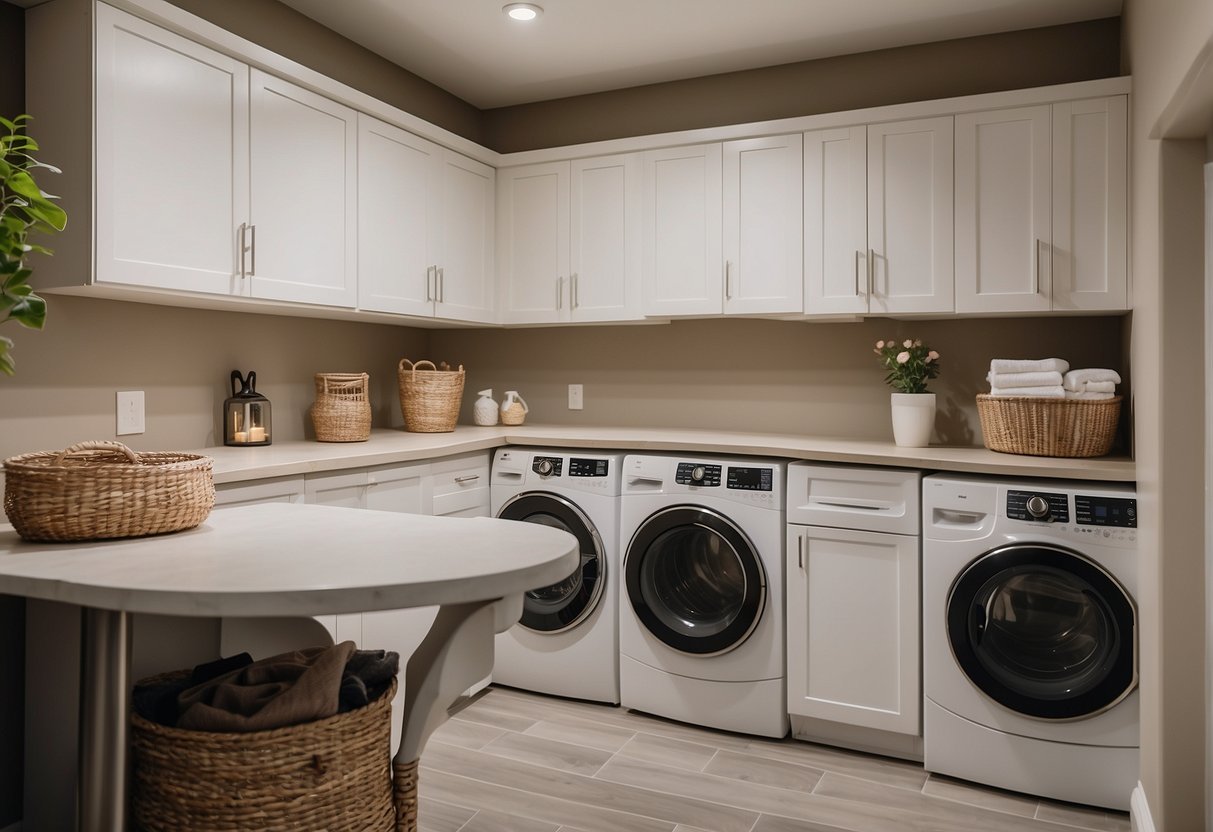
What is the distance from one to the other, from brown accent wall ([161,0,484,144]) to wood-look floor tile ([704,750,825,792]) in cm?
285

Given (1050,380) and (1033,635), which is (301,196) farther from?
(1033,635)

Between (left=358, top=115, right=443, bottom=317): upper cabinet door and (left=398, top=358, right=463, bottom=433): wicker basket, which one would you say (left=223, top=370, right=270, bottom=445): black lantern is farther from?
(left=398, top=358, right=463, bottom=433): wicker basket

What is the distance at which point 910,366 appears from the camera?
305 cm

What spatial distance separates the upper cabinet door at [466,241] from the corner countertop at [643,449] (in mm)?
Result: 545

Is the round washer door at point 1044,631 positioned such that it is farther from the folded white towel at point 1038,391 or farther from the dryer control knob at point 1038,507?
the folded white towel at point 1038,391

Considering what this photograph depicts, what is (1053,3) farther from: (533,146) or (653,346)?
(533,146)

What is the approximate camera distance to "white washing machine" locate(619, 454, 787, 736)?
2908mm

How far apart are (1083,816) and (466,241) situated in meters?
2.98

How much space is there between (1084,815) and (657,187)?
2.60 metres

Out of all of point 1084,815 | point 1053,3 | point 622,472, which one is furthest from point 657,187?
point 1084,815

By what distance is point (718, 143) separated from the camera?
11.1ft

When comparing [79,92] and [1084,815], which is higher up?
[79,92]

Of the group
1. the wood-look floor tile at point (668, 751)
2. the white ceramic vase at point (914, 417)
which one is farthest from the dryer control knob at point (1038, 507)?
the wood-look floor tile at point (668, 751)

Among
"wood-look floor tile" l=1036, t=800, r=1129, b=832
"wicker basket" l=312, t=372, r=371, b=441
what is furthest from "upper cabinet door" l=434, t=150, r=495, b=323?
"wood-look floor tile" l=1036, t=800, r=1129, b=832
